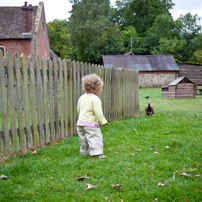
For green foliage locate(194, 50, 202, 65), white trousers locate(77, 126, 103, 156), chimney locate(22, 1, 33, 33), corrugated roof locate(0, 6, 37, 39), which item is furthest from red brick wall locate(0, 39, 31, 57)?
green foliage locate(194, 50, 202, 65)

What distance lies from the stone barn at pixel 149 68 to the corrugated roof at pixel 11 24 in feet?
49.2

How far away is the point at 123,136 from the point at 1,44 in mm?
19508

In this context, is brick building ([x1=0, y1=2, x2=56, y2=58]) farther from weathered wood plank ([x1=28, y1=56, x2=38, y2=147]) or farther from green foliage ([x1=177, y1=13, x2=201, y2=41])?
green foliage ([x1=177, y1=13, x2=201, y2=41])

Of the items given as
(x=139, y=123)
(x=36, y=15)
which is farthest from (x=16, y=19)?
(x=139, y=123)

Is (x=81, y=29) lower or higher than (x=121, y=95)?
higher

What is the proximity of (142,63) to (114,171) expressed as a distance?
33.1 metres

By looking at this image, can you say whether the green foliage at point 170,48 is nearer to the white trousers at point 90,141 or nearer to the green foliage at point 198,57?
the green foliage at point 198,57

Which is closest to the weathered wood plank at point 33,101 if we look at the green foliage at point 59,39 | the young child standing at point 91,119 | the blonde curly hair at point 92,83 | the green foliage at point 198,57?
the young child standing at point 91,119

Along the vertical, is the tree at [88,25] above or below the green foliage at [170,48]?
above

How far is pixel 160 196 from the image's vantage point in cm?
266

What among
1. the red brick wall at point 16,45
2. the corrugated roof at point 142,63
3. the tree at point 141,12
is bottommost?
the corrugated roof at point 142,63

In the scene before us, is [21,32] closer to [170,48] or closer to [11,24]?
[11,24]

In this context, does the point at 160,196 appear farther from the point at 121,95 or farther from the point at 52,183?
the point at 121,95

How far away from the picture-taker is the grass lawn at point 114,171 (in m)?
2.73
